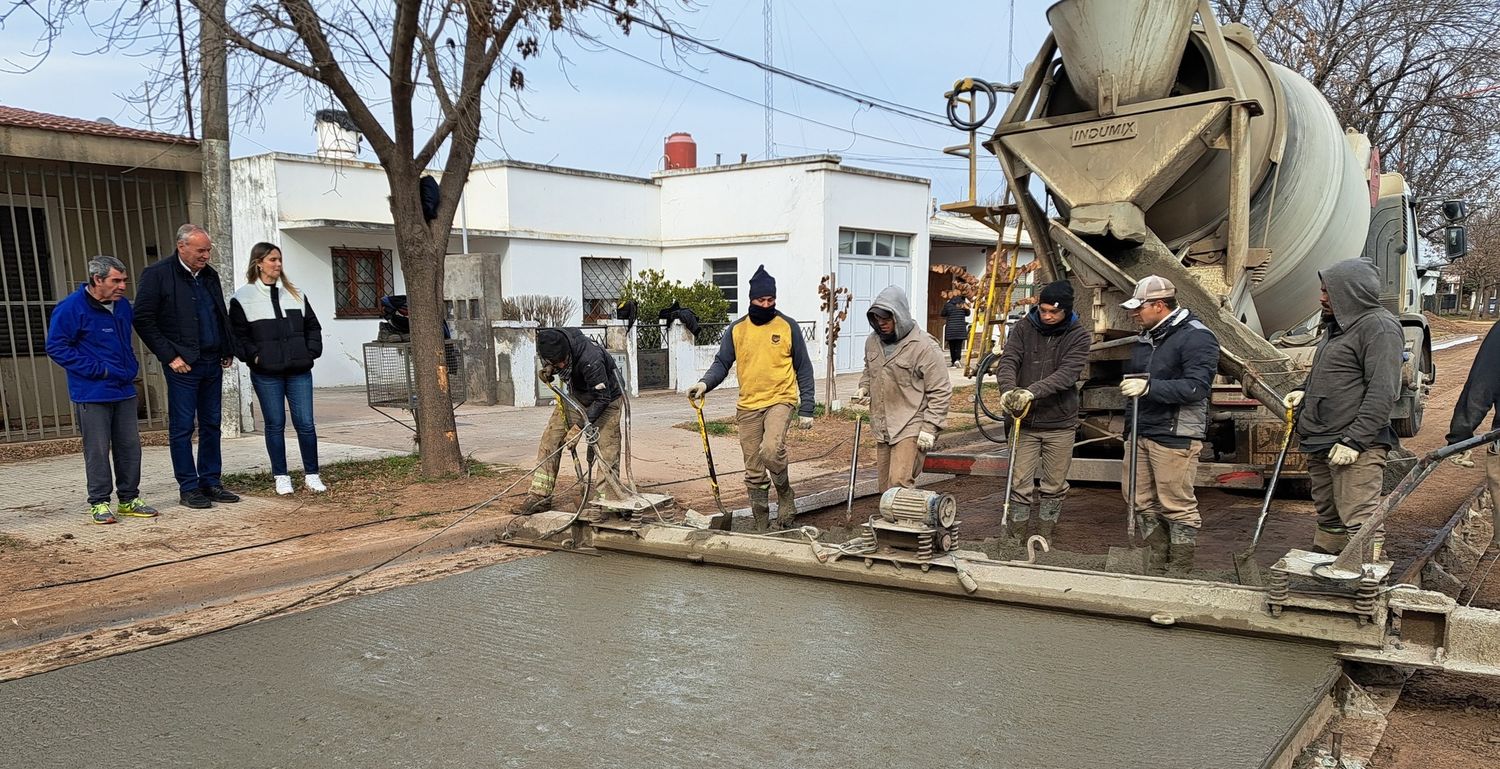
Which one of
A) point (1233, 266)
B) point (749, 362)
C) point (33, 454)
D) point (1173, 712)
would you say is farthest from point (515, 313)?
point (1173, 712)

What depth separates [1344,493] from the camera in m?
5.11

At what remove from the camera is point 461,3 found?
24.1 feet

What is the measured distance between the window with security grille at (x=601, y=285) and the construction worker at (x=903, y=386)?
12.8 metres

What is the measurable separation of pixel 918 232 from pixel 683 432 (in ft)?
36.0

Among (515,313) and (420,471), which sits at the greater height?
(515,313)

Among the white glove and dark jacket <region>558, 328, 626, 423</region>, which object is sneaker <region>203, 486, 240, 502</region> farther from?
the white glove

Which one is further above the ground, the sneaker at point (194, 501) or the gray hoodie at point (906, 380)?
the gray hoodie at point (906, 380)

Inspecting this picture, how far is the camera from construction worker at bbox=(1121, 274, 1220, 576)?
17.9 feet

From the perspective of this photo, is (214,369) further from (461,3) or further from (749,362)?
(749,362)

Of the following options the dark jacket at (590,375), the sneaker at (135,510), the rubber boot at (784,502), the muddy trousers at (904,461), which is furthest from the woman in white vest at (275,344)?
the muddy trousers at (904,461)

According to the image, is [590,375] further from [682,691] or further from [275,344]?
[682,691]

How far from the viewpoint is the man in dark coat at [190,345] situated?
6.91 meters

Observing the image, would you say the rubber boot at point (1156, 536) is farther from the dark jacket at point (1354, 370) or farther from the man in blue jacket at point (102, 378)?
the man in blue jacket at point (102, 378)

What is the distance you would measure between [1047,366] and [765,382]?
180 cm
